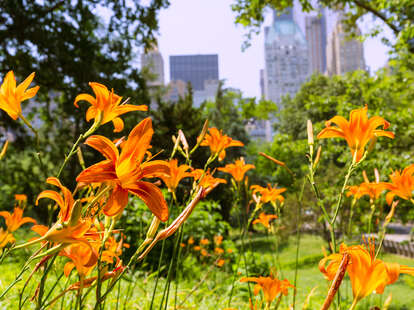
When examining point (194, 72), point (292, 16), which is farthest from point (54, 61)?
point (194, 72)

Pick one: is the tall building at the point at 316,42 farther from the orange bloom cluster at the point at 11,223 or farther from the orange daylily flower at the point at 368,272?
the orange daylily flower at the point at 368,272

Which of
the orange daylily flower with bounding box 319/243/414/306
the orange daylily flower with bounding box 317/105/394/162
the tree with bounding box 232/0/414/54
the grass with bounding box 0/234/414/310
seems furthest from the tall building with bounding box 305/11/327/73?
the orange daylily flower with bounding box 319/243/414/306

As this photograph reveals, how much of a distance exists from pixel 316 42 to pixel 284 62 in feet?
54.9

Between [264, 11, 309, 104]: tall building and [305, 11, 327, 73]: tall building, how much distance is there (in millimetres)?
6647

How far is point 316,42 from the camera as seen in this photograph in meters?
101

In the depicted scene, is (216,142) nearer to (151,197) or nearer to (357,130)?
(357,130)

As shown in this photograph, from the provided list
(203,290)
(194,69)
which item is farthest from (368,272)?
(194,69)

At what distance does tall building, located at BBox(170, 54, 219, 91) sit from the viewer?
4870 inches

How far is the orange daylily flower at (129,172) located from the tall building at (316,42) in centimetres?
10860

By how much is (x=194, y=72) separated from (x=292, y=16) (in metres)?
41.0

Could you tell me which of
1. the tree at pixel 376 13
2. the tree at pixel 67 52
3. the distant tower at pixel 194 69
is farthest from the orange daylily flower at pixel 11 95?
the distant tower at pixel 194 69

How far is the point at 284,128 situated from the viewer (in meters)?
20.1

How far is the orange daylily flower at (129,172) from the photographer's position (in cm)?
42

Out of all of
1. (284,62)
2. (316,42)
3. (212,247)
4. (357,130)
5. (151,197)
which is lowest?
(212,247)
